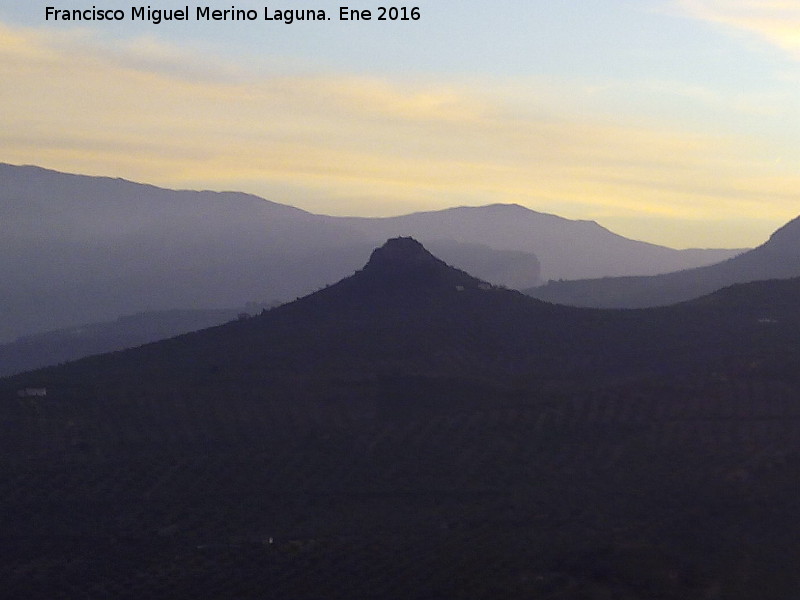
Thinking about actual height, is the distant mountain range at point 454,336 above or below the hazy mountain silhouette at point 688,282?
below

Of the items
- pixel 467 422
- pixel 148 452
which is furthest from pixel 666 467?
pixel 148 452

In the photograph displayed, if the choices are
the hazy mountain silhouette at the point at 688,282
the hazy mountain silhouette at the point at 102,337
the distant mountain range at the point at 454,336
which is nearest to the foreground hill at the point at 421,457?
the distant mountain range at the point at 454,336

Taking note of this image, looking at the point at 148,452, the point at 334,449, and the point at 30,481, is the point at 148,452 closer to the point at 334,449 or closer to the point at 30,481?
the point at 30,481

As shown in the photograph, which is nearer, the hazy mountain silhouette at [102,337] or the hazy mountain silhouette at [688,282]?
the hazy mountain silhouette at [688,282]

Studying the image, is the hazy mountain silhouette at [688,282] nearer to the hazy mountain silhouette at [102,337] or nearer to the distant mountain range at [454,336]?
the distant mountain range at [454,336]

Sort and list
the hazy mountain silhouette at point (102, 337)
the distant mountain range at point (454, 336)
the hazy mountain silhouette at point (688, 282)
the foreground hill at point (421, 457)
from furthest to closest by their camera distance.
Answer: the hazy mountain silhouette at point (102, 337) → the hazy mountain silhouette at point (688, 282) → the distant mountain range at point (454, 336) → the foreground hill at point (421, 457)
